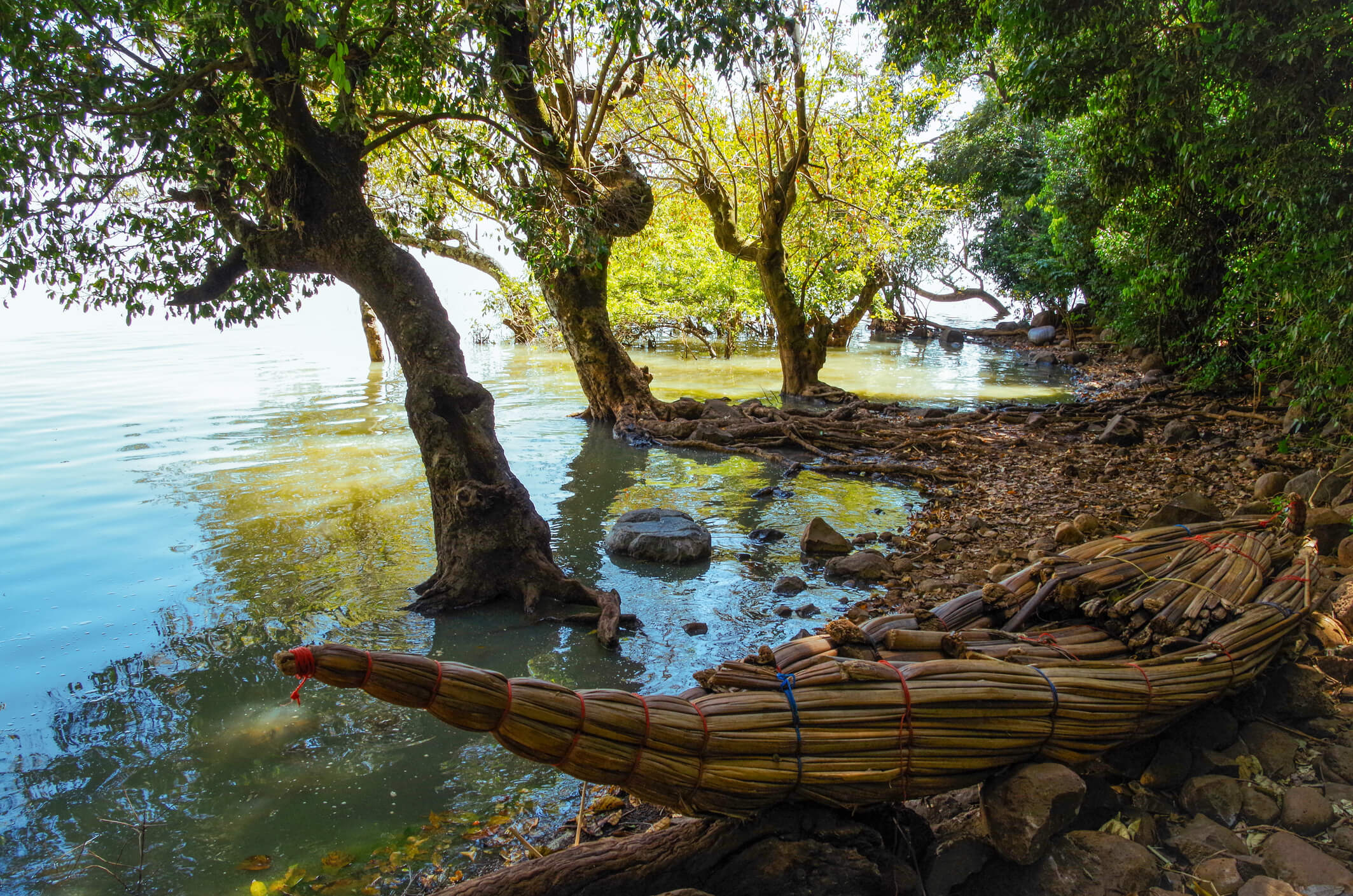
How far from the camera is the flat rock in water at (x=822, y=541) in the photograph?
7.46 metres

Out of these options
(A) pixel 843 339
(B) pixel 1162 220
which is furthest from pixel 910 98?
(A) pixel 843 339

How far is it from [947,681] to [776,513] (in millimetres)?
5990

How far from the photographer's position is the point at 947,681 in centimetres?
294

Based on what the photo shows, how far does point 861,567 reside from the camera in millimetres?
6895

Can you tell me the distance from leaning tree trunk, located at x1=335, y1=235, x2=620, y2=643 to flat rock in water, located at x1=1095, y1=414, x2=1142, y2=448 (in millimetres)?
7930

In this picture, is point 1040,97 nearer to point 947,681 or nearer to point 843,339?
point 947,681

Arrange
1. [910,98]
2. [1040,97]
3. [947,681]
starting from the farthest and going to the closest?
[910,98], [1040,97], [947,681]

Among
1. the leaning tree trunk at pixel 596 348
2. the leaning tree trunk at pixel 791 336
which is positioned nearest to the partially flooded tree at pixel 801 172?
the leaning tree trunk at pixel 791 336

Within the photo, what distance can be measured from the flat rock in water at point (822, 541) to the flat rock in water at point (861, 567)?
0.40 meters

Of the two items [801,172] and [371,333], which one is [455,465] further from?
[371,333]

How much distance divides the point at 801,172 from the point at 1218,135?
8.85 m

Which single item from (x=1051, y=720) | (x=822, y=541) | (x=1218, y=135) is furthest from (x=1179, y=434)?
(x=1051, y=720)

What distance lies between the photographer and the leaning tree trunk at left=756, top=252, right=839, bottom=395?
16094mm

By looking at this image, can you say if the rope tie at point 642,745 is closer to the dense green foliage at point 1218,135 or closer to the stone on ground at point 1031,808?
the stone on ground at point 1031,808
